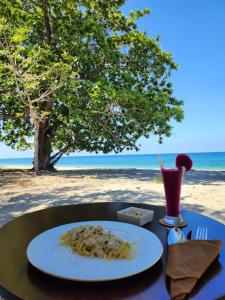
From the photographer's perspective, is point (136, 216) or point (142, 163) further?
point (142, 163)

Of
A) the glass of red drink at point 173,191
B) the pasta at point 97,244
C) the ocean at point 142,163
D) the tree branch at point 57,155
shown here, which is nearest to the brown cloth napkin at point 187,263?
the pasta at point 97,244

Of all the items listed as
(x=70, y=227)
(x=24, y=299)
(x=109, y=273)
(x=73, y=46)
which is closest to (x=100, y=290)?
(x=109, y=273)

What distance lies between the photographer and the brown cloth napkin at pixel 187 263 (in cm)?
74

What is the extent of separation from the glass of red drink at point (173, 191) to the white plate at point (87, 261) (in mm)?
279

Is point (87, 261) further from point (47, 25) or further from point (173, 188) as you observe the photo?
point (47, 25)

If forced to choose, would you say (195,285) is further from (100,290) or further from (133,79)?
(133,79)

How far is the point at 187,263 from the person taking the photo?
861mm

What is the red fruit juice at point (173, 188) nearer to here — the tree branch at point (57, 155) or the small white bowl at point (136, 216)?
the small white bowl at point (136, 216)

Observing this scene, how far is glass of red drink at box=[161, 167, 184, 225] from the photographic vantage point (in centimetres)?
132

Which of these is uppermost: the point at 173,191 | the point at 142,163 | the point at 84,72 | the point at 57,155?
the point at 84,72

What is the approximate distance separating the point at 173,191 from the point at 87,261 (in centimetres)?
59

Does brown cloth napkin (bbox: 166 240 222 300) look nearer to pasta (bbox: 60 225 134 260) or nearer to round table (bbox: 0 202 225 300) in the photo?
round table (bbox: 0 202 225 300)

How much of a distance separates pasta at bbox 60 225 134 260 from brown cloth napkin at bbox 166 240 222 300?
0.15m

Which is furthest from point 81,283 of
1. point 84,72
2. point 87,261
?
point 84,72
